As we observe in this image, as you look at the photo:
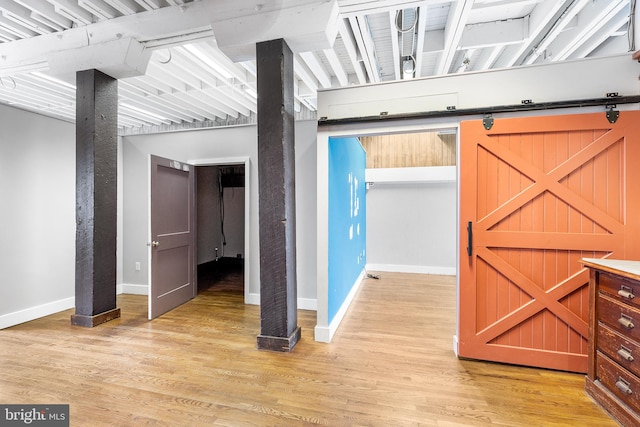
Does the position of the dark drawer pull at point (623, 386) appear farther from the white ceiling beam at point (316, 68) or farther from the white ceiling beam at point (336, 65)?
the white ceiling beam at point (316, 68)

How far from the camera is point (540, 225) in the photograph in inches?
94.5

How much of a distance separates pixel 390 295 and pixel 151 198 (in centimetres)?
368

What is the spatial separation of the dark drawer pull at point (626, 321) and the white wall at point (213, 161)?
119 inches

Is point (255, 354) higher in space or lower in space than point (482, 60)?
lower

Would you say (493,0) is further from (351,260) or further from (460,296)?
(351,260)

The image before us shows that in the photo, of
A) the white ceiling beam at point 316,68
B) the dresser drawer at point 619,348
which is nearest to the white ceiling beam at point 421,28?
the white ceiling beam at point 316,68

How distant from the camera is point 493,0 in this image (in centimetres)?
251

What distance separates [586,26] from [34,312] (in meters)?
6.79

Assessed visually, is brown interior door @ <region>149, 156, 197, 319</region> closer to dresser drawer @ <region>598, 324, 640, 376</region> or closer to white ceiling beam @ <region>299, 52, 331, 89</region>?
white ceiling beam @ <region>299, 52, 331, 89</region>

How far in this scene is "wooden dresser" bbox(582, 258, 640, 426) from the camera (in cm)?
171

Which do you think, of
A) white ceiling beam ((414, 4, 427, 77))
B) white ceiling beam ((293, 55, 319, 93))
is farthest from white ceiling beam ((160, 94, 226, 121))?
white ceiling beam ((414, 4, 427, 77))

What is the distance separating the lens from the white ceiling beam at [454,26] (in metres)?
2.45

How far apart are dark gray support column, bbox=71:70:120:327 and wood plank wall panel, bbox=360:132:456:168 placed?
4.24 meters

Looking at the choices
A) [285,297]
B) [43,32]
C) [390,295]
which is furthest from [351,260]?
[43,32]
